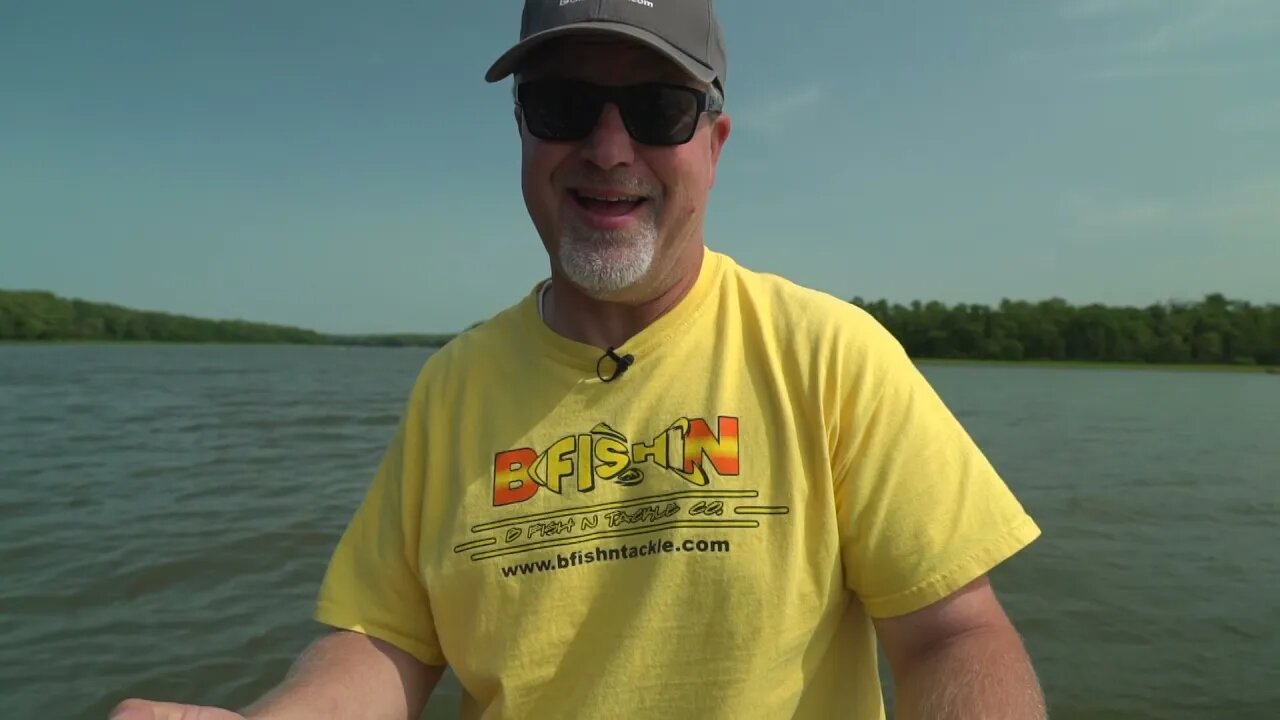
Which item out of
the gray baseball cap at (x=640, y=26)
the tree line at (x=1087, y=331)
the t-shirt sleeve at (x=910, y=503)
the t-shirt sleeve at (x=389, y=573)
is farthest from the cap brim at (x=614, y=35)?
the tree line at (x=1087, y=331)

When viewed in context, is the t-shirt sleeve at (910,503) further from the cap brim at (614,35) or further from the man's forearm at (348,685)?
the man's forearm at (348,685)

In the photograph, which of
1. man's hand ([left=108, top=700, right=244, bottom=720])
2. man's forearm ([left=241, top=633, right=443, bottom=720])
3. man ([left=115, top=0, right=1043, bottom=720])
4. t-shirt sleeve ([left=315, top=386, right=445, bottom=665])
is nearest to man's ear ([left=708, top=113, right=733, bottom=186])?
man ([left=115, top=0, right=1043, bottom=720])

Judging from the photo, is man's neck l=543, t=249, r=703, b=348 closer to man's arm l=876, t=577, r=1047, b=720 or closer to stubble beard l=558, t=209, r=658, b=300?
stubble beard l=558, t=209, r=658, b=300

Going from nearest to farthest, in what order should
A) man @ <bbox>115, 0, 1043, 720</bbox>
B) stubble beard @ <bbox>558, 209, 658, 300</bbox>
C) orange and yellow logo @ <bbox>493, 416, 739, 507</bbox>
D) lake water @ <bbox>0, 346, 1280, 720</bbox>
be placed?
man @ <bbox>115, 0, 1043, 720</bbox>, orange and yellow logo @ <bbox>493, 416, 739, 507</bbox>, stubble beard @ <bbox>558, 209, 658, 300</bbox>, lake water @ <bbox>0, 346, 1280, 720</bbox>

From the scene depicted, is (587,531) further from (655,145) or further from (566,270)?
(655,145)

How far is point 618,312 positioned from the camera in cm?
196

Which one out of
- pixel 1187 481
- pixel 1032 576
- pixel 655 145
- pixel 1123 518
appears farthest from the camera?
pixel 1187 481

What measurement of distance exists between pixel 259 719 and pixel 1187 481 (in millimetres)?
15741

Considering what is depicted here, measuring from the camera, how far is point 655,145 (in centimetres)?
188

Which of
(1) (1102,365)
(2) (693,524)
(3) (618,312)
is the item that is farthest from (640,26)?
(1) (1102,365)

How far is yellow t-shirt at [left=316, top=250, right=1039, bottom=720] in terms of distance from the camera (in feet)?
5.32

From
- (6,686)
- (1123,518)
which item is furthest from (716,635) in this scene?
(1123,518)

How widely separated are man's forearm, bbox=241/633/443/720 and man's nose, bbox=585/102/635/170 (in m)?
→ 1.31

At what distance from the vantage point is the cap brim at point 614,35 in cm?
175
